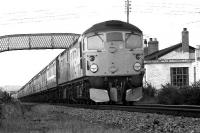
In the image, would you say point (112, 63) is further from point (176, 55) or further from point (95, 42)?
point (176, 55)

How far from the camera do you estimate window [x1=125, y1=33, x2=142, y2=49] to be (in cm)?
1622

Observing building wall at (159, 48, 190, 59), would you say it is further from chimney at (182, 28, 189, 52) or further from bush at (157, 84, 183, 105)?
bush at (157, 84, 183, 105)

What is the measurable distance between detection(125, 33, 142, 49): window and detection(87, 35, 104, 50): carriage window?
3.26 ft

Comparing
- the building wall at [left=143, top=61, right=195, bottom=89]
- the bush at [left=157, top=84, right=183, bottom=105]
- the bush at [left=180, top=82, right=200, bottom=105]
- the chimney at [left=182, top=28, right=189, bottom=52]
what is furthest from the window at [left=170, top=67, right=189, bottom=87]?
the bush at [left=180, top=82, right=200, bottom=105]

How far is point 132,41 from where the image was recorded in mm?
16312

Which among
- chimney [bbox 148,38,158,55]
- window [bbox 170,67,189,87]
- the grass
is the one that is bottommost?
the grass

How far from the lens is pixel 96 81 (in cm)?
1588

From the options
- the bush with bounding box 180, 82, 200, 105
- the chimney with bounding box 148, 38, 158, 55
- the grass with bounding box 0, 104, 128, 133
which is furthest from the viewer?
the chimney with bounding box 148, 38, 158, 55

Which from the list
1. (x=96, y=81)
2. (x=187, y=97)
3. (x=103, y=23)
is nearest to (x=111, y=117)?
(x=96, y=81)

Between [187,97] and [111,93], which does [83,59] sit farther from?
[187,97]

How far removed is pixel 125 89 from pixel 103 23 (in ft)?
8.90

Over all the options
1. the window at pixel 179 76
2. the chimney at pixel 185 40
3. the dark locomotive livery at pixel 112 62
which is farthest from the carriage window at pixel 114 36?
the chimney at pixel 185 40

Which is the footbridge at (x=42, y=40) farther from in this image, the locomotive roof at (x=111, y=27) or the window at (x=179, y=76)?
Result: the locomotive roof at (x=111, y=27)

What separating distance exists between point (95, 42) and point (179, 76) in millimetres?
26201
